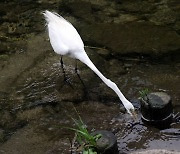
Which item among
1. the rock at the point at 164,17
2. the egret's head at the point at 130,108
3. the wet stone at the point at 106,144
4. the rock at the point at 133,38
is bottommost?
the wet stone at the point at 106,144

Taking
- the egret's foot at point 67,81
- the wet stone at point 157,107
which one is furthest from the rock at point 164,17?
the wet stone at point 157,107

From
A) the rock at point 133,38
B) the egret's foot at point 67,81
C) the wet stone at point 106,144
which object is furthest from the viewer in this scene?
the rock at point 133,38

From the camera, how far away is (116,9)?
5.52 meters

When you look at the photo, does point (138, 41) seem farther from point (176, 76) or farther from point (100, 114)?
point (100, 114)

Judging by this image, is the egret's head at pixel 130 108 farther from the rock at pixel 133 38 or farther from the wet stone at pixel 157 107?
the rock at pixel 133 38

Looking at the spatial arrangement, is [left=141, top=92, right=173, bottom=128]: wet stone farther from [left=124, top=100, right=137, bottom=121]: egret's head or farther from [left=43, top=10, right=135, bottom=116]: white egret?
[left=43, top=10, right=135, bottom=116]: white egret

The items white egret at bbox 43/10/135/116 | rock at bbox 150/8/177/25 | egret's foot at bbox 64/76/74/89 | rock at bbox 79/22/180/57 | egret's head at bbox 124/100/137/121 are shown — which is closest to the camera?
egret's head at bbox 124/100/137/121

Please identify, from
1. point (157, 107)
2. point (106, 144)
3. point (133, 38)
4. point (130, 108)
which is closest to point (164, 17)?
point (133, 38)

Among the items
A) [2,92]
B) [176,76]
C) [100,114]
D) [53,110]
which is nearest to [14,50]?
[2,92]

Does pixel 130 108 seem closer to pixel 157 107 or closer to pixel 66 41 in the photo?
pixel 157 107

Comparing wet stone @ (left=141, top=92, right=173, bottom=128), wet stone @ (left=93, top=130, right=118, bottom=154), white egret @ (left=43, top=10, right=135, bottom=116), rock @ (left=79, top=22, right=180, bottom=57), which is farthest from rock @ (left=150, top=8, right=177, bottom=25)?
wet stone @ (left=93, top=130, right=118, bottom=154)

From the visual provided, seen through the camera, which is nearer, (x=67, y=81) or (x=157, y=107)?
(x=157, y=107)

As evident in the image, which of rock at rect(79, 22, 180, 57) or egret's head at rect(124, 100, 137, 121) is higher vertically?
rock at rect(79, 22, 180, 57)

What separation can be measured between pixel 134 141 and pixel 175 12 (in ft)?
8.03
